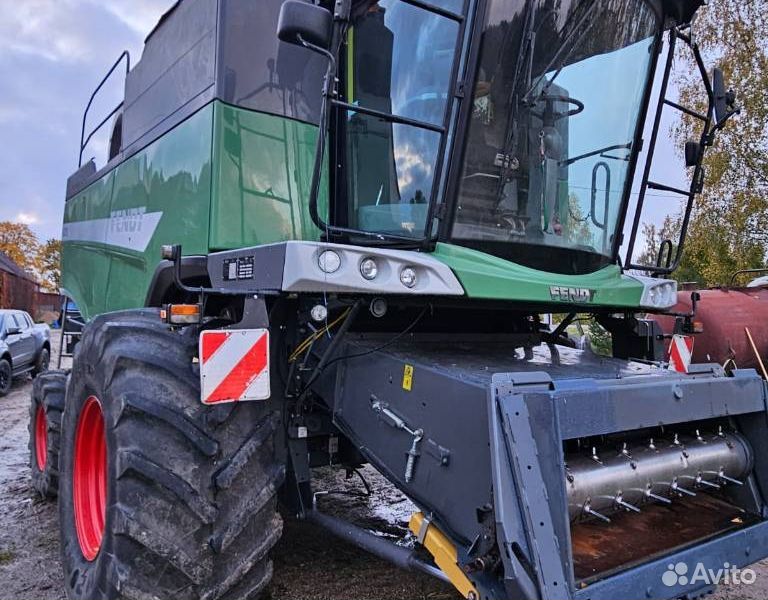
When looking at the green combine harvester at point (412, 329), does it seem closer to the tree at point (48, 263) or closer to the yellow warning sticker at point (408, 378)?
the yellow warning sticker at point (408, 378)

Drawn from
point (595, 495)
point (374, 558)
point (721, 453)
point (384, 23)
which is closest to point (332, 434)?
point (374, 558)

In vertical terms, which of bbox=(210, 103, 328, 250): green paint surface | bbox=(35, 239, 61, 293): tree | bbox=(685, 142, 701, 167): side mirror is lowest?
bbox=(35, 239, 61, 293): tree

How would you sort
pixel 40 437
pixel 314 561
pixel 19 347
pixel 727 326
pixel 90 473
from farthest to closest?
pixel 19 347, pixel 727 326, pixel 40 437, pixel 314 561, pixel 90 473

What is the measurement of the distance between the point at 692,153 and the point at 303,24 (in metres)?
2.74

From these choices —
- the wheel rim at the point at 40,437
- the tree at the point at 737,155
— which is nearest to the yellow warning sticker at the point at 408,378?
the wheel rim at the point at 40,437

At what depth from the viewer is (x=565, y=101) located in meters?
3.03

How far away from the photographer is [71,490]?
10.5 feet

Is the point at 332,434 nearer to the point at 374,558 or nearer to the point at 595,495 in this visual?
the point at 374,558

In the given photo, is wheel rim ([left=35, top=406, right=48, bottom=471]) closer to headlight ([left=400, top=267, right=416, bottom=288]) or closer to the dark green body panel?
the dark green body panel

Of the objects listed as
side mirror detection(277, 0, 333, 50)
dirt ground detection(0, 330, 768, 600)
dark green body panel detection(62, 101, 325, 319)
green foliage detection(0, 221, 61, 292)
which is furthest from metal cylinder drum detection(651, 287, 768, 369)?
green foliage detection(0, 221, 61, 292)

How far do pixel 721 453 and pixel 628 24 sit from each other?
84.1 inches

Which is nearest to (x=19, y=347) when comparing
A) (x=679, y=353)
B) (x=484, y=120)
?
(x=679, y=353)

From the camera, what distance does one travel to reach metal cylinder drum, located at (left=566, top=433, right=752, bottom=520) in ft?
7.43

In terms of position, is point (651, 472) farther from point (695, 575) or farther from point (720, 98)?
point (720, 98)
